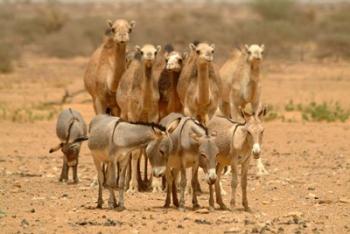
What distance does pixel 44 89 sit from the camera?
36.8m

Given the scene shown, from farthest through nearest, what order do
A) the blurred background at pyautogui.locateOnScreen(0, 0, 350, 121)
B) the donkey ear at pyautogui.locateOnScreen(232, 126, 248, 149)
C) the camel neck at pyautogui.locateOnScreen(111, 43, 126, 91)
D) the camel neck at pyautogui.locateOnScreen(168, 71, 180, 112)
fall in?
1. the blurred background at pyautogui.locateOnScreen(0, 0, 350, 121)
2. the camel neck at pyautogui.locateOnScreen(111, 43, 126, 91)
3. the camel neck at pyautogui.locateOnScreen(168, 71, 180, 112)
4. the donkey ear at pyautogui.locateOnScreen(232, 126, 248, 149)

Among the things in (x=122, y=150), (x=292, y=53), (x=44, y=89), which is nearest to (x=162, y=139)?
(x=122, y=150)

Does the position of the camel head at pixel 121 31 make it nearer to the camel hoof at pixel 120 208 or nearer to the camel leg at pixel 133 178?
the camel leg at pixel 133 178

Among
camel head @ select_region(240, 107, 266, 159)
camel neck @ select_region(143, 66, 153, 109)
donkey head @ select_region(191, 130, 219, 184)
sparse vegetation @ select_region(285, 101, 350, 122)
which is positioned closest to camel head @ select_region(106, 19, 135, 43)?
camel neck @ select_region(143, 66, 153, 109)

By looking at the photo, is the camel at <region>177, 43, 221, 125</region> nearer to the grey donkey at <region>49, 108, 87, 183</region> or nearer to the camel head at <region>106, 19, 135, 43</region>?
the camel head at <region>106, 19, 135, 43</region>

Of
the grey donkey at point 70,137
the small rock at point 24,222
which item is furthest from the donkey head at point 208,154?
the grey donkey at point 70,137

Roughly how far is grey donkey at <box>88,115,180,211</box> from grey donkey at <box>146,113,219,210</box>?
13 cm

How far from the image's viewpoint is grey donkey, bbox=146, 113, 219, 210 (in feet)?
40.0

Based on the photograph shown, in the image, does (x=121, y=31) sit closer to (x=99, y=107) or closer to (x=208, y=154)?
(x=99, y=107)

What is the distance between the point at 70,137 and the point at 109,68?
1.22 metres

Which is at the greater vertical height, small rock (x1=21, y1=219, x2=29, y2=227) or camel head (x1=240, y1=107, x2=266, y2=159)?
camel head (x1=240, y1=107, x2=266, y2=159)

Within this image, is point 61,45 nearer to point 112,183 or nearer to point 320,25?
point 320,25

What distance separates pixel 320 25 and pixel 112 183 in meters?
Answer: 54.1

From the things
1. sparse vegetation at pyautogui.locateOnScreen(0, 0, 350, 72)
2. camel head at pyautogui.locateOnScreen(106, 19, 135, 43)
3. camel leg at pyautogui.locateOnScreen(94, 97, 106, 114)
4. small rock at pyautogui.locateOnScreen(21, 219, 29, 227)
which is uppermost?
sparse vegetation at pyautogui.locateOnScreen(0, 0, 350, 72)
